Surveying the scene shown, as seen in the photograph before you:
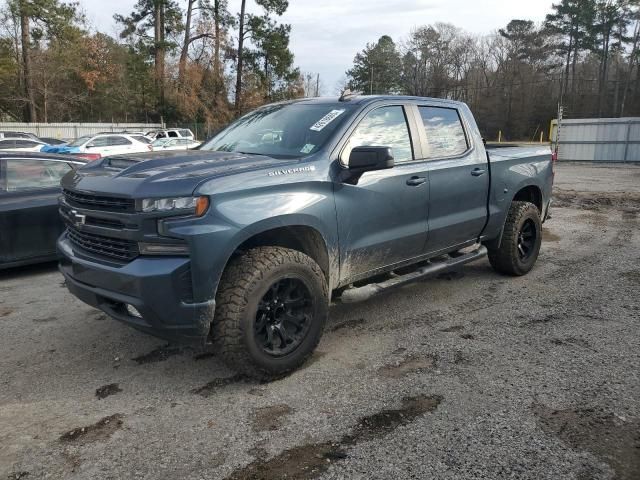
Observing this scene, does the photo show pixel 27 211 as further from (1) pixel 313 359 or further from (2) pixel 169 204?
(1) pixel 313 359

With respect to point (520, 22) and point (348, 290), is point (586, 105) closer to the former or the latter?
point (520, 22)

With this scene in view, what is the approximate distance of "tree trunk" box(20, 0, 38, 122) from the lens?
36719mm

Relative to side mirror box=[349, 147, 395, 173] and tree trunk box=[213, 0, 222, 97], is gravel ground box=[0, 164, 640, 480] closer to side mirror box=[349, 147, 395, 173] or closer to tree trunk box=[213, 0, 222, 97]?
side mirror box=[349, 147, 395, 173]

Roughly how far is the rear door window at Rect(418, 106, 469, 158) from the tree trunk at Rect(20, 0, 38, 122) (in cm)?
4029

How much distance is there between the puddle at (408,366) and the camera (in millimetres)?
3722

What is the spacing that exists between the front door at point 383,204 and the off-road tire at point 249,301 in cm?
52

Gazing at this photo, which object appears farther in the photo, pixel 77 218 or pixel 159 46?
pixel 159 46

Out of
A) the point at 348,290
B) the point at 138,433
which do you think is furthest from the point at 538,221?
the point at 138,433

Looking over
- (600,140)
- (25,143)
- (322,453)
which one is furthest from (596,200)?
(25,143)

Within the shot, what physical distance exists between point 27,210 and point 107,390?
11.8 ft

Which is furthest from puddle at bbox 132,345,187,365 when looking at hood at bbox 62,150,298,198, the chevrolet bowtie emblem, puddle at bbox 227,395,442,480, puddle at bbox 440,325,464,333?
puddle at bbox 440,325,464,333

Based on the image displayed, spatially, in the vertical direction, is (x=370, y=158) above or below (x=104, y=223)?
above

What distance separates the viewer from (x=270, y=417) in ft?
10.4

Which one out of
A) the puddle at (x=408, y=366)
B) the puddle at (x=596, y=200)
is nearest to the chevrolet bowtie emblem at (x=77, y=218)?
the puddle at (x=408, y=366)
